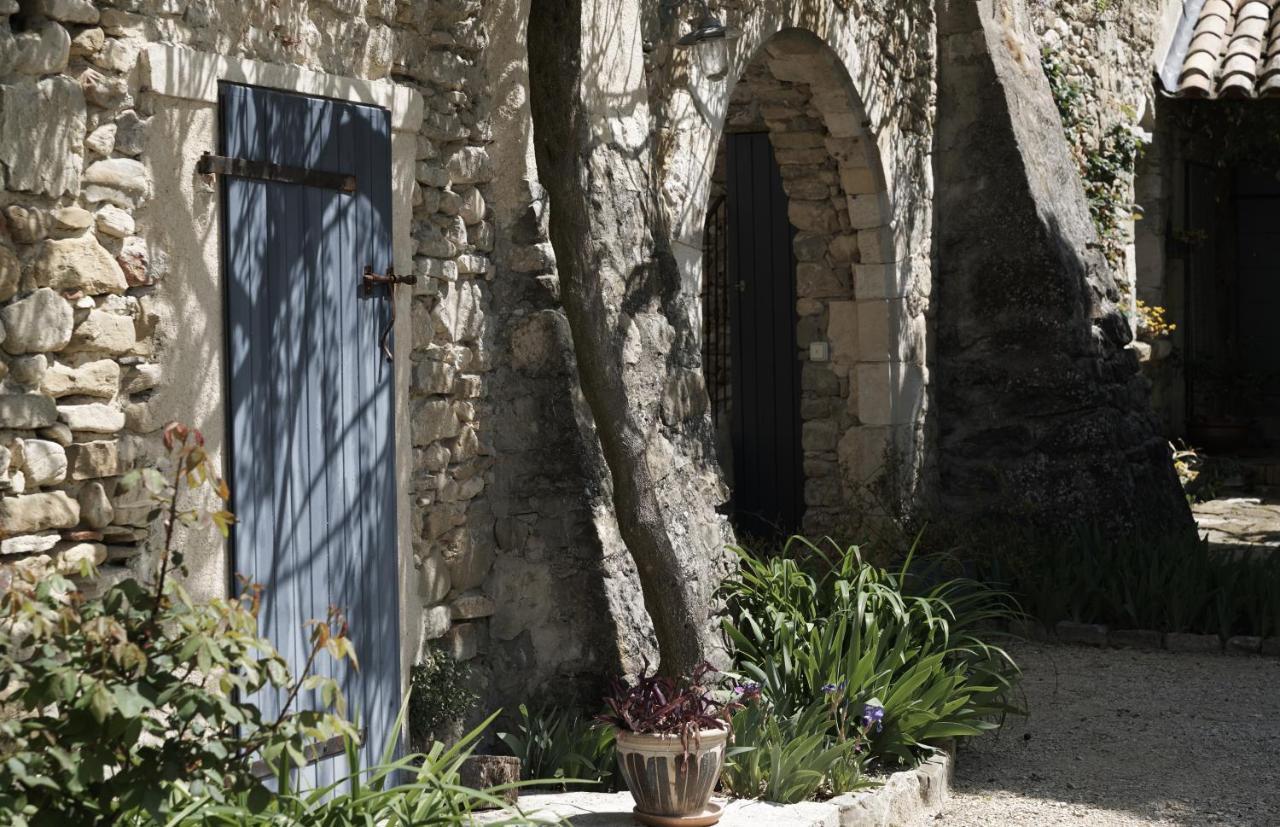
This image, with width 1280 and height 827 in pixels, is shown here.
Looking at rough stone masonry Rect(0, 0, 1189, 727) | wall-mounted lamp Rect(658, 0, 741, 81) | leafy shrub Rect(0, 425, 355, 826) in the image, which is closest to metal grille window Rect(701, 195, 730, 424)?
rough stone masonry Rect(0, 0, 1189, 727)

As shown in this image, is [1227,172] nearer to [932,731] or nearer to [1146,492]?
[1146,492]

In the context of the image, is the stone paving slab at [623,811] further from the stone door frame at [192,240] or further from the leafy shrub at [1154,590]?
the leafy shrub at [1154,590]

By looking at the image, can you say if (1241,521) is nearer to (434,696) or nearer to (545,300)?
(545,300)

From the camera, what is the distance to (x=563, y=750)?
4672 millimetres

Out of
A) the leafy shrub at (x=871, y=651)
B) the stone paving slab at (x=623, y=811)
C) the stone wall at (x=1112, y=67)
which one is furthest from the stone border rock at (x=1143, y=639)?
the stone wall at (x=1112, y=67)

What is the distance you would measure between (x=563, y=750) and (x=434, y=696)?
1.42 feet

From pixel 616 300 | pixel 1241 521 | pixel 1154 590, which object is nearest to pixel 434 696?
pixel 616 300

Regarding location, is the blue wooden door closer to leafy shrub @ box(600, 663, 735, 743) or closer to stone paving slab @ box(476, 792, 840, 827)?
stone paving slab @ box(476, 792, 840, 827)

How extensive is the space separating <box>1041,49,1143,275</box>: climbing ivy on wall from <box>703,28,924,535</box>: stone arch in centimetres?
232

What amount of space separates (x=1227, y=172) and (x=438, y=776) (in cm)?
1234

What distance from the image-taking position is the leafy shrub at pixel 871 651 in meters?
5.05

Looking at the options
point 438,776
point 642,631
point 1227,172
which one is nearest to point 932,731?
point 642,631

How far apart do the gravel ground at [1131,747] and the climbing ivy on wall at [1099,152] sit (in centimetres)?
397

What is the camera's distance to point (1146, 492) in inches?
336
